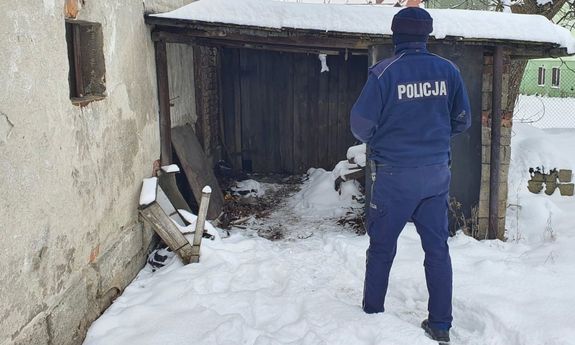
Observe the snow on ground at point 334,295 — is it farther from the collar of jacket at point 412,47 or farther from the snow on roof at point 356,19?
the snow on roof at point 356,19

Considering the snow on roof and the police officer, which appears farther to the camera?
the snow on roof

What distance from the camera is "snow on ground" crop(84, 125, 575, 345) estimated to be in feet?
10.6

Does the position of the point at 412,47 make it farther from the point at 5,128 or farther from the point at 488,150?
the point at 488,150

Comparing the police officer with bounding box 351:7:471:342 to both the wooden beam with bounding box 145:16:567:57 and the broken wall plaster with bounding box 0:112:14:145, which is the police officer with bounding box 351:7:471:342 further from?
the broken wall plaster with bounding box 0:112:14:145

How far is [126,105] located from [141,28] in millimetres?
871

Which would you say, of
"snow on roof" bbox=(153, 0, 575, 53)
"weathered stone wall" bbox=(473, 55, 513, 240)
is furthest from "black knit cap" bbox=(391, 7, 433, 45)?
"weathered stone wall" bbox=(473, 55, 513, 240)

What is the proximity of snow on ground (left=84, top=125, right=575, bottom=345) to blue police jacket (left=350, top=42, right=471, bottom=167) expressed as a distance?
1148 mm

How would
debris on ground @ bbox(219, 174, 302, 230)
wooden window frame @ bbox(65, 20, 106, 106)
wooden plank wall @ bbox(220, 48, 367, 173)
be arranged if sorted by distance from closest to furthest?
wooden window frame @ bbox(65, 20, 106, 106), debris on ground @ bbox(219, 174, 302, 230), wooden plank wall @ bbox(220, 48, 367, 173)

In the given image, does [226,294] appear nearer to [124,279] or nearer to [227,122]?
[124,279]

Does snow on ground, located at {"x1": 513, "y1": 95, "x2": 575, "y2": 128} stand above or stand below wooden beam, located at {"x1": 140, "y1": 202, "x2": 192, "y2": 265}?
below

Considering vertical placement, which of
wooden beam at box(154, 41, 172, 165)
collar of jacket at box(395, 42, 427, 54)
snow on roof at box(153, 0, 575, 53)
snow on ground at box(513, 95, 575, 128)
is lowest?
snow on ground at box(513, 95, 575, 128)

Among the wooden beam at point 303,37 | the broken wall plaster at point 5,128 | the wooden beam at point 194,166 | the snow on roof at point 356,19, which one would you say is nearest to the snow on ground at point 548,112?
the wooden beam at point 303,37

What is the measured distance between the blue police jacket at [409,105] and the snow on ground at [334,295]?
1148 millimetres

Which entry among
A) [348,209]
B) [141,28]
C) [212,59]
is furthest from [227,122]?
[141,28]
